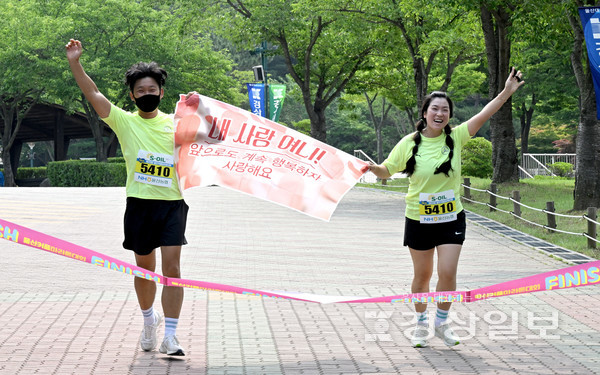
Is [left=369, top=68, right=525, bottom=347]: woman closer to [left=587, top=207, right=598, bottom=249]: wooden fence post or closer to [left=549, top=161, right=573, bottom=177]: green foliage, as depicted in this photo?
[left=587, top=207, right=598, bottom=249]: wooden fence post

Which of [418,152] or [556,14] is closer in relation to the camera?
[418,152]

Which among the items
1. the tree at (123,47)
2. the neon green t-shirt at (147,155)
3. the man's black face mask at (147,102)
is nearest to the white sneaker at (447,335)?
the neon green t-shirt at (147,155)

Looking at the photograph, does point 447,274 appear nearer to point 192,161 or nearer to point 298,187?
point 298,187

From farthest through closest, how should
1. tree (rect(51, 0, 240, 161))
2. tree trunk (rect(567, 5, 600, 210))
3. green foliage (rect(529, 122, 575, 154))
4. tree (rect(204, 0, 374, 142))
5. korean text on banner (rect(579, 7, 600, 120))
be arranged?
green foliage (rect(529, 122, 575, 154)) → tree (rect(51, 0, 240, 161)) → tree (rect(204, 0, 374, 142)) → tree trunk (rect(567, 5, 600, 210)) → korean text on banner (rect(579, 7, 600, 120))

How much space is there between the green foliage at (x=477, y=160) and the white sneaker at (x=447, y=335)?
25113 millimetres

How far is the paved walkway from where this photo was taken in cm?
575

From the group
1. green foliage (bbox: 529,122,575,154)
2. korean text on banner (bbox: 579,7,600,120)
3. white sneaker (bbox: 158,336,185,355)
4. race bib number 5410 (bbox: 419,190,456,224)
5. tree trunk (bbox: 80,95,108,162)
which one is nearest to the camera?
white sneaker (bbox: 158,336,185,355)

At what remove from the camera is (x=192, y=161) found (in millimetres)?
6023

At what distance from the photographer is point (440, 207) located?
601cm

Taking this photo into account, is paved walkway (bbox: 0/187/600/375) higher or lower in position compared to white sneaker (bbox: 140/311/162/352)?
lower

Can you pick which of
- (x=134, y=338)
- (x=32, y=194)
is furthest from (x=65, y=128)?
(x=134, y=338)

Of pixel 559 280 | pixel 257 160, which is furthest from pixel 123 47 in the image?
pixel 559 280

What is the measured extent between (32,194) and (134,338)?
20.1 m

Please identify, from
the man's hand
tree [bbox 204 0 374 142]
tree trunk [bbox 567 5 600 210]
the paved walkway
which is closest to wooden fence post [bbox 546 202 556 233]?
the paved walkway
